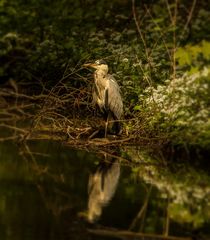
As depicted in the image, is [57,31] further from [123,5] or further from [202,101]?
[202,101]

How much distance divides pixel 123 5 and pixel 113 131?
808 cm

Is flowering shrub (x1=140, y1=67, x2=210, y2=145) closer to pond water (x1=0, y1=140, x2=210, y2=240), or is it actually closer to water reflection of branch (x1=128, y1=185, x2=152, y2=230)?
pond water (x1=0, y1=140, x2=210, y2=240)

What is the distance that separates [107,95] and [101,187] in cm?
369

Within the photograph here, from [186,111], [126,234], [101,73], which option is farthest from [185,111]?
[126,234]

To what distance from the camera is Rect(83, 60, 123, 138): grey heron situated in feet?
41.7

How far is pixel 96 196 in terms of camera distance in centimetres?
866

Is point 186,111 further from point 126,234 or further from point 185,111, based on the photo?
point 126,234

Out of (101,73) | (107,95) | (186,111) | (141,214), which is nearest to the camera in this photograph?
(141,214)

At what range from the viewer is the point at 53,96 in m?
13.3

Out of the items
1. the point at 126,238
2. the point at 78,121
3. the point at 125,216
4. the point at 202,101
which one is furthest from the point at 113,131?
the point at 126,238

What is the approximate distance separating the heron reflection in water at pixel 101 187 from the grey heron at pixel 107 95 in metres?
1.72

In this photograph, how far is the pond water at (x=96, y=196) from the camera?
7215 mm

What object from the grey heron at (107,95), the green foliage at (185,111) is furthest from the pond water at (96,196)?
the grey heron at (107,95)

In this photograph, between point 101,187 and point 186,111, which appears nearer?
point 101,187
